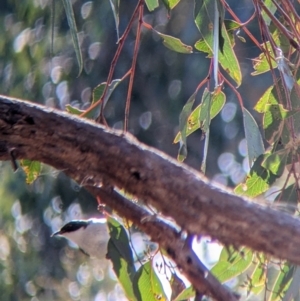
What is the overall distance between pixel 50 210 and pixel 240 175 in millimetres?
680

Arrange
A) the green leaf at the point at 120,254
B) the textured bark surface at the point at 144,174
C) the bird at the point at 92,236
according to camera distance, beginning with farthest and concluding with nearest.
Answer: the bird at the point at 92,236
the green leaf at the point at 120,254
the textured bark surface at the point at 144,174

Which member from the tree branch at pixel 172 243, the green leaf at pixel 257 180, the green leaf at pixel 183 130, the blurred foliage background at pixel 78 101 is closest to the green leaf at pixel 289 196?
the green leaf at pixel 257 180

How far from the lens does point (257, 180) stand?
955mm

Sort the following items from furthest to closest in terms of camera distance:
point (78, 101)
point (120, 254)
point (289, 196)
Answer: point (78, 101), point (289, 196), point (120, 254)

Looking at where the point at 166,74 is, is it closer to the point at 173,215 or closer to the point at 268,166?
the point at 268,166

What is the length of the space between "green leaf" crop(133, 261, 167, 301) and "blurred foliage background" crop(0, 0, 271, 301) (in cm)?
127

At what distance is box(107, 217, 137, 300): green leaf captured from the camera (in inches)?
33.2

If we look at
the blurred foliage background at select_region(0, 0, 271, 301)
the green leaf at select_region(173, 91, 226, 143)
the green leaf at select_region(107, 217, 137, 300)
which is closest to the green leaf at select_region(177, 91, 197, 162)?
the green leaf at select_region(173, 91, 226, 143)

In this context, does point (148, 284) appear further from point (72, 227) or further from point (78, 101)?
point (78, 101)

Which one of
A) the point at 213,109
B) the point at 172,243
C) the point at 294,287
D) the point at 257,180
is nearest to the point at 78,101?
the point at 213,109

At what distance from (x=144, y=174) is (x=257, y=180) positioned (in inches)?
11.8

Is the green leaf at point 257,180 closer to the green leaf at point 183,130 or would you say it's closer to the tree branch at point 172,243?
the green leaf at point 183,130

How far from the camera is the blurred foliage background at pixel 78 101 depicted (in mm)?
2236

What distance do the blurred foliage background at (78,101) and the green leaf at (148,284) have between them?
4.18 ft
